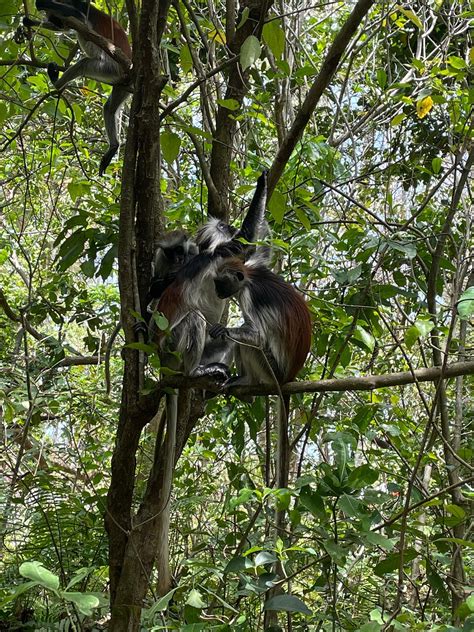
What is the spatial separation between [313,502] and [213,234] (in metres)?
2.15

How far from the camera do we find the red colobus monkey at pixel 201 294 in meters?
3.75

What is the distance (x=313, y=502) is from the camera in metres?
2.17

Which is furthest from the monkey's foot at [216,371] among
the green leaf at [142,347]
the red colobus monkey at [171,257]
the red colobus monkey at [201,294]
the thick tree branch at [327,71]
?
the thick tree branch at [327,71]

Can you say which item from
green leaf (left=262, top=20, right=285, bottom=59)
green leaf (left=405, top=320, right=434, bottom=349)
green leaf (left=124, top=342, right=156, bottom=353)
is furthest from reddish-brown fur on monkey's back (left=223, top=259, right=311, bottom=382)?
green leaf (left=262, top=20, right=285, bottom=59)

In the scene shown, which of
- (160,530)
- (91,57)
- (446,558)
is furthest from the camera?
(91,57)

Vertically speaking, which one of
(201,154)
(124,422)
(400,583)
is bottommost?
(400,583)

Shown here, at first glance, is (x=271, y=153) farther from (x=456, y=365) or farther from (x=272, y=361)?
(x=456, y=365)

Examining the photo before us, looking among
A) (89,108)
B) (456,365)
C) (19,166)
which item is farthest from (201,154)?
(89,108)

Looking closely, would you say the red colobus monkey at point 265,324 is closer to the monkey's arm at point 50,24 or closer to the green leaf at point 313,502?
the green leaf at point 313,502

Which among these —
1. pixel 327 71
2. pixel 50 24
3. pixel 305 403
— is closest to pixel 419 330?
pixel 327 71

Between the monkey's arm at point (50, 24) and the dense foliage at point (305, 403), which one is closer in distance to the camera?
the dense foliage at point (305, 403)

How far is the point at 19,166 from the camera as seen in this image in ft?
19.7

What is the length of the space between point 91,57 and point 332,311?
11.0ft

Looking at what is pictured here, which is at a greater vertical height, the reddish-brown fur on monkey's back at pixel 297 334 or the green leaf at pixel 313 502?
the reddish-brown fur on monkey's back at pixel 297 334
